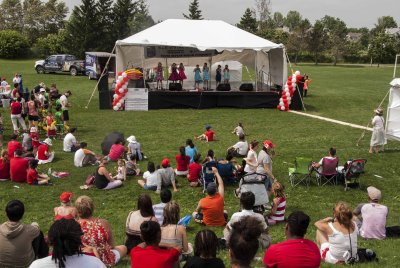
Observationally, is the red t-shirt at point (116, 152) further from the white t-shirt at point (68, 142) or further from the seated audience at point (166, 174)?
the seated audience at point (166, 174)

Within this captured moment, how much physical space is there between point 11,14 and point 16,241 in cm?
8788

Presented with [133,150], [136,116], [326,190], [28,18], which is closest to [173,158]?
[133,150]

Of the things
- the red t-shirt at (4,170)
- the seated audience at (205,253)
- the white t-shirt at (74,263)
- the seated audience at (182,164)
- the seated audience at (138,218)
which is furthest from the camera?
the seated audience at (182,164)

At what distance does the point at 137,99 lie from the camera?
75.2 feet

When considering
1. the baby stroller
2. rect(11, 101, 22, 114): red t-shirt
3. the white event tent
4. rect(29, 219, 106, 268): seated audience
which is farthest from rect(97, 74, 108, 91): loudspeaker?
rect(29, 219, 106, 268): seated audience

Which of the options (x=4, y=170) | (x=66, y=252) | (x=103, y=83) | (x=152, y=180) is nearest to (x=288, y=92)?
(x=103, y=83)

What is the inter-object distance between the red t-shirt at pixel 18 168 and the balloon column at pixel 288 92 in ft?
48.4

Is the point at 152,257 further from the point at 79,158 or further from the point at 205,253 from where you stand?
the point at 79,158

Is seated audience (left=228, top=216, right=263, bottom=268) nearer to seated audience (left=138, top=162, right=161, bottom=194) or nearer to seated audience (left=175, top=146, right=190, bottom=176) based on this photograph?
seated audience (left=138, top=162, right=161, bottom=194)

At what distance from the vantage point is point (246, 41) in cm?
2414

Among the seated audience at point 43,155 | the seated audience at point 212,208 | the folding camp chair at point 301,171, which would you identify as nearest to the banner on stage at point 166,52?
the seated audience at point 43,155

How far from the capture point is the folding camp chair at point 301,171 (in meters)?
11.3

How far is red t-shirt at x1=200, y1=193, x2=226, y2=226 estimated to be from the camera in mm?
8305

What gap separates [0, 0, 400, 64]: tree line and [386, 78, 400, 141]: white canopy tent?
4287 centimetres
